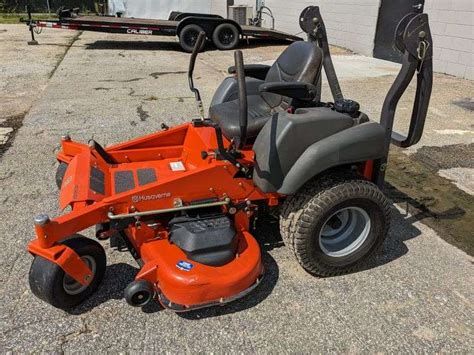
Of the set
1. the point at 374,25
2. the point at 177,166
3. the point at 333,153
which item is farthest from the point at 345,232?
the point at 374,25

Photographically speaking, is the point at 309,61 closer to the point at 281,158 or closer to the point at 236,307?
the point at 281,158

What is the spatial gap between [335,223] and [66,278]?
5.47ft

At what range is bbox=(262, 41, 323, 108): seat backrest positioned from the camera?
3.21 m

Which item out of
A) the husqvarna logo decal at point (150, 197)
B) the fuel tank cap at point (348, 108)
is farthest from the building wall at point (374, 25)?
the husqvarna logo decal at point (150, 197)

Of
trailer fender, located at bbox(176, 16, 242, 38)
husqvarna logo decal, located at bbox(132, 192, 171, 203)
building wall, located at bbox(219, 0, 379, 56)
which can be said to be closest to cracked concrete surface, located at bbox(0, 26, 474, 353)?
husqvarna logo decal, located at bbox(132, 192, 171, 203)

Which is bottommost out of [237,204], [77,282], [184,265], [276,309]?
[276,309]

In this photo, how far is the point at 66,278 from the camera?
7.84 feet

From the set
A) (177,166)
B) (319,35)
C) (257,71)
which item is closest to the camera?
(177,166)

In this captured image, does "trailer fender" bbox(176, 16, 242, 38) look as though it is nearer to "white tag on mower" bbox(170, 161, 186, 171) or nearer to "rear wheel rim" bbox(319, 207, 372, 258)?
"white tag on mower" bbox(170, 161, 186, 171)

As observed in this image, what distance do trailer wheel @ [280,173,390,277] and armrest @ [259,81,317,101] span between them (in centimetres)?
53

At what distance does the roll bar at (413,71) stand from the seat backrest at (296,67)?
596mm

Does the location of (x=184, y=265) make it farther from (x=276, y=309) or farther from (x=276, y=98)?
(x=276, y=98)

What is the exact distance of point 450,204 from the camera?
3.71 m

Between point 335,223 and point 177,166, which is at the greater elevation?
point 177,166
